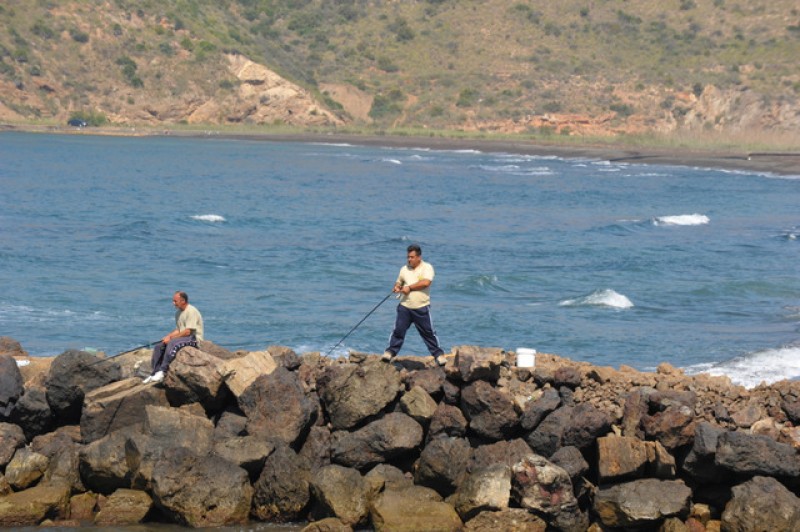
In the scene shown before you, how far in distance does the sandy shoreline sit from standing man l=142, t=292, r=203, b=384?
187 feet

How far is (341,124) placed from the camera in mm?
106938

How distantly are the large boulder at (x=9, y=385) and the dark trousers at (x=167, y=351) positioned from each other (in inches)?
57.8

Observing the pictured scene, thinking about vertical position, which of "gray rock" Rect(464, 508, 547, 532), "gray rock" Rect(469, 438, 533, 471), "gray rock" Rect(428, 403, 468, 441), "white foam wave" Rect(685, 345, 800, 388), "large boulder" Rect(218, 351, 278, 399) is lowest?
"white foam wave" Rect(685, 345, 800, 388)

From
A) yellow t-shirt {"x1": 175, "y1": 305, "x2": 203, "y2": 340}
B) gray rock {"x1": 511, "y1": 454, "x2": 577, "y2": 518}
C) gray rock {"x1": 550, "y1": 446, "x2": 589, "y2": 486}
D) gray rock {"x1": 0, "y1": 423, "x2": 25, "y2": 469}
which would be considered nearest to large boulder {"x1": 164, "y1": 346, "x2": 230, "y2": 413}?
yellow t-shirt {"x1": 175, "y1": 305, "x2": 203, "y2": 340}

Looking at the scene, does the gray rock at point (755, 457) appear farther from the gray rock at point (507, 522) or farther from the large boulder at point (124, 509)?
the large boulder at point (124, 509)

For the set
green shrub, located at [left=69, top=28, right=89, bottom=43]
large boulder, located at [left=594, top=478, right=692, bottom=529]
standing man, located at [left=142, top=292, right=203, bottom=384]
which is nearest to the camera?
large boulder, located at [left=594, top=478, right=692, bottom=529]

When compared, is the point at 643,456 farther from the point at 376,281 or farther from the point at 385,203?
the point at 385,203

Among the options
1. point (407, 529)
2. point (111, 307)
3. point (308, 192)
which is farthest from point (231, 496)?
point (308, 192)

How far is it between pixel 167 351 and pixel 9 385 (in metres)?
1.74

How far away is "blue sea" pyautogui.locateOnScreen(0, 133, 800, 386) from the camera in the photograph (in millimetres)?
19344

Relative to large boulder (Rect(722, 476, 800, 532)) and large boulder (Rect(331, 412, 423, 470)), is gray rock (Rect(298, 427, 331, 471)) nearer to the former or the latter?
large boulder (Rect(331, 412, 423, 470))

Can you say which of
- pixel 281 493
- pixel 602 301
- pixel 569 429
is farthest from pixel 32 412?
pixel 602 301

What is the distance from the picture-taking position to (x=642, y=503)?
10219 millimetres

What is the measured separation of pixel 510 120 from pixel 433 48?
18692 millimetres
